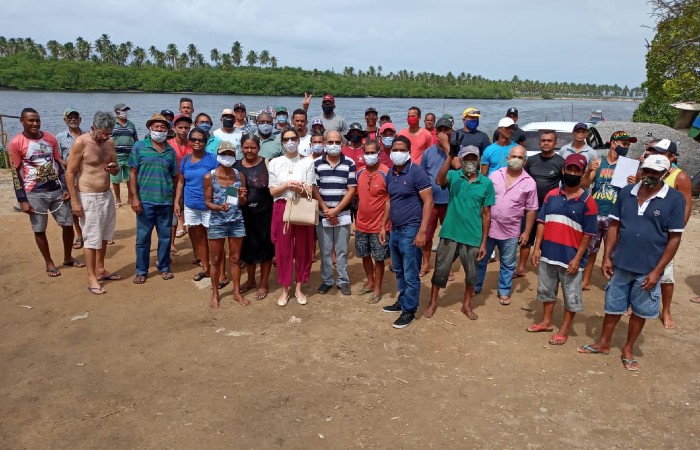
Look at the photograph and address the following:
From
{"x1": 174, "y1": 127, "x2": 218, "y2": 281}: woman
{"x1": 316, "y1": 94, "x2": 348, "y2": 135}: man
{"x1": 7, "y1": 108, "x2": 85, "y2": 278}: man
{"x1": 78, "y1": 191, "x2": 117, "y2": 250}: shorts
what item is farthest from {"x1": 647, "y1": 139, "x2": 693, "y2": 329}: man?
{"x1": 7, "y1": 108, "x2": 85, "y2": 278}: man

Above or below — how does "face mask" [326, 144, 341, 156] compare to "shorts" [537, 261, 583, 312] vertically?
above

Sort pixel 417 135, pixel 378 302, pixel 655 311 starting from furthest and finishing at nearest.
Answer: pixel 417 135 → pixel 378 302 → pixel 655 311

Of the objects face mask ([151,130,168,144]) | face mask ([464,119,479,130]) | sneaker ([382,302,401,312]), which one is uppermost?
face mask ([464,119,479,130])

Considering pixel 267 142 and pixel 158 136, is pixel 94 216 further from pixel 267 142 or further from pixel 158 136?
pixel 267 142

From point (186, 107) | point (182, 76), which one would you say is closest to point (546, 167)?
point (186, 107)

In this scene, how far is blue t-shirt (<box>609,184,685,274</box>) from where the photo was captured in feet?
11.7

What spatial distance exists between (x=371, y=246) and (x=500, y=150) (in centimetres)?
211

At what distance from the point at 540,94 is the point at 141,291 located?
16050 centimetres

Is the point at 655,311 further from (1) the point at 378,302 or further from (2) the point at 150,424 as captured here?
(2) the point at 150,424

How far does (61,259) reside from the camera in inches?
251

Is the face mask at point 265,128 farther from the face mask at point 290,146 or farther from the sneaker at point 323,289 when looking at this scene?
the sneaker at point 323,289

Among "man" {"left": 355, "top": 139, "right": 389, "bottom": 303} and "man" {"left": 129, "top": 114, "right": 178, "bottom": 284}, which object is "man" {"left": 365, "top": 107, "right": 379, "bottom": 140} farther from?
"man" {"left": 129, "top": 114, "right": 178, "bottom": 284}

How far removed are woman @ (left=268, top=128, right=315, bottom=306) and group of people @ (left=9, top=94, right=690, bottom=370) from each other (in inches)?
0.6

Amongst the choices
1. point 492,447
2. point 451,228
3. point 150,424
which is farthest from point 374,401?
point 451,228
